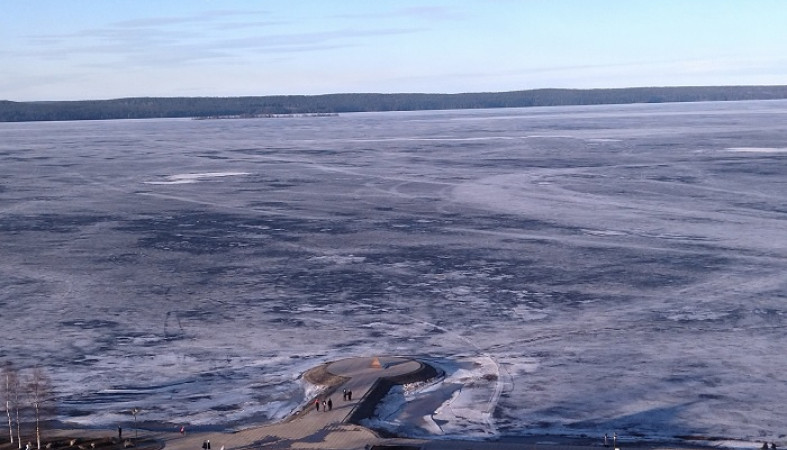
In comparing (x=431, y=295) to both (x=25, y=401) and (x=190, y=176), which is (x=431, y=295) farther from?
(x=190, y=176)

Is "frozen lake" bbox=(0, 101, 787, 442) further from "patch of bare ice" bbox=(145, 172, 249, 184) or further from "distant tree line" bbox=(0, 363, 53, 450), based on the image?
Answer: "patch of bare ice" bbox=(145, 172, 249, 184)

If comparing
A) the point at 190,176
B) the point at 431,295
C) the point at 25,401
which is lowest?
the point at 25,401

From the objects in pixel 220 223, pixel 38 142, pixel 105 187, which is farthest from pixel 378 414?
pixel 38 142

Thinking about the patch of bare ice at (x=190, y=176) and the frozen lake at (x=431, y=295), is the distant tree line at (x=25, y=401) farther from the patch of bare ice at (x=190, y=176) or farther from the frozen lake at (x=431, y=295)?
the patch of bare ice at (x=190, y=176)

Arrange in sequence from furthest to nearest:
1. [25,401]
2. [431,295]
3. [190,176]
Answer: [190,176] < [431,295] < [25,401]

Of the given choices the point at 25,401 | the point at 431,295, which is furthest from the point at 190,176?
the point at 25,401

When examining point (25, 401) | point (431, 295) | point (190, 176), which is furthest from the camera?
point (190, 176)
